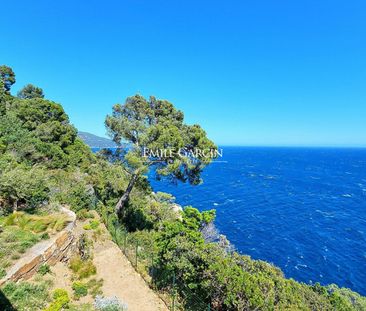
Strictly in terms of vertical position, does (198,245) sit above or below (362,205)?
above

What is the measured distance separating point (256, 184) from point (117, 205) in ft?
188

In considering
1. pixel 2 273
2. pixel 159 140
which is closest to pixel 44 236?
pixel 2 273

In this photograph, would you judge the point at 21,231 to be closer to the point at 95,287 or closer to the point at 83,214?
the point at 95,287

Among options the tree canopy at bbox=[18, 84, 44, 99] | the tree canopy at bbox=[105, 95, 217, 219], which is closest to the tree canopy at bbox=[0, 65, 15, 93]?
the tree canopy at bbox=[18, 84, 44, 99]

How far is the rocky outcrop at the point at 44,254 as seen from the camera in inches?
353

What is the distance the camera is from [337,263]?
92.4ft

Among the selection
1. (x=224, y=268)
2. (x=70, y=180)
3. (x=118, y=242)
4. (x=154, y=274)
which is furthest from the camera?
(x=70, y=180)

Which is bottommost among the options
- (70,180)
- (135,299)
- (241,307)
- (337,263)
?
(337,263)

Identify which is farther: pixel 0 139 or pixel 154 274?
pixel 0 139

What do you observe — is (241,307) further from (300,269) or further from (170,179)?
(300,269)

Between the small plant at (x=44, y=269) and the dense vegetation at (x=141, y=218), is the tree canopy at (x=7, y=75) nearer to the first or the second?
the dense vegetation at (x=141, y=218)

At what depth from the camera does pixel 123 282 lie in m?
11.6

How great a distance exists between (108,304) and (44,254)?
3.38m

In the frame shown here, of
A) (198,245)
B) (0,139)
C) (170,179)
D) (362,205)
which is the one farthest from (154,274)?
(362,205)
